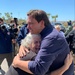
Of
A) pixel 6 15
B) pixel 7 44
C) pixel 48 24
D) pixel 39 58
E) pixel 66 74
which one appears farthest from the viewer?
pixel 6 15

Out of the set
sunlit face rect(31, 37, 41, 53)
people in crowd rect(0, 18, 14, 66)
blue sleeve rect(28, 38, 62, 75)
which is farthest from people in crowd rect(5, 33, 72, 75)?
people in crowd rect(0, 18, 14, 66)

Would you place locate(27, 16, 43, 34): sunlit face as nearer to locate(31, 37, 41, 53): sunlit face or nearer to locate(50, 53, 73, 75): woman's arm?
locate(31, 37, 41, 53): sunlit face

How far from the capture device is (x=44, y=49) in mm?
1720

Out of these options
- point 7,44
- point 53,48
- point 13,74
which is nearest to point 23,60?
point 13,74

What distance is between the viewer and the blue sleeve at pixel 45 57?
→ 171 cm

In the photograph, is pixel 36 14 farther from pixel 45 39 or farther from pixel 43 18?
pixel 45 39

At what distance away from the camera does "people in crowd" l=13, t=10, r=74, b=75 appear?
172 cm

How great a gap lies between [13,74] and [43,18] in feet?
1.72

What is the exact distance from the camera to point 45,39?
→ 69.5 inches

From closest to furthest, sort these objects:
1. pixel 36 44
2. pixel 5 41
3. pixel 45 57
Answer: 1. pixel 45 57
2. pixel 36 44
3. pixel 5 41

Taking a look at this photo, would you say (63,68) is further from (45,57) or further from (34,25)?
(34,25)

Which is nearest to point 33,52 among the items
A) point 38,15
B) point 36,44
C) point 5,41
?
point 36,44

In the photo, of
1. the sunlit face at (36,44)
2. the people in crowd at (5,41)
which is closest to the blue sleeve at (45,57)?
the sunlit face at (36,44)

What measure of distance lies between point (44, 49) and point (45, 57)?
0.06m
